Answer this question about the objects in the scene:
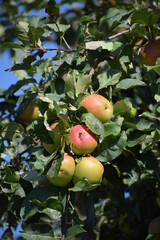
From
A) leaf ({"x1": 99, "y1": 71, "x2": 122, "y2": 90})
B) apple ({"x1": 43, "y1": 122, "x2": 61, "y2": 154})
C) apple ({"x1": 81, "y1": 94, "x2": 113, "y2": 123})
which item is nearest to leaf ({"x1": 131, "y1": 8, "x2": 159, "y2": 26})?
leaf ({"x1": 99, "y1": 71, "x2": 122, "y2": 90})

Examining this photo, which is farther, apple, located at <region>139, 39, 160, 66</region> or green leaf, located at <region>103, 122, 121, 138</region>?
apple, located at <region>139, 39, 160, 66</region>

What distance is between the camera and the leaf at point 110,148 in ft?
3.77

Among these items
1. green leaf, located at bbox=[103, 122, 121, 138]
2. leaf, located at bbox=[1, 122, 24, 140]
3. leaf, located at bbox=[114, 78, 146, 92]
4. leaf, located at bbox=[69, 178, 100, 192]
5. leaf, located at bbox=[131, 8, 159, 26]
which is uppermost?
leaf, located at bbox=[131, 8, 159, 26]

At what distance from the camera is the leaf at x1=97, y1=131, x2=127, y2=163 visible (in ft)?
3.77

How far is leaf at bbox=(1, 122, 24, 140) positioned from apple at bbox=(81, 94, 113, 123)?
1.32ft

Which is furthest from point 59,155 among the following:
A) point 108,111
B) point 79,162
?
point 108,111

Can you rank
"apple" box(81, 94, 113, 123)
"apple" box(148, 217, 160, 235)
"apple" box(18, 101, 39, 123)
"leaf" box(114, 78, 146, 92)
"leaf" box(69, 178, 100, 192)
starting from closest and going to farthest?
"leaf" box(69, 178, 100, 192) → "apple" box(81, 94, 113, 123) → "leaf" box(114, 78, 146, 92) → "apple" box(148, 217, 160, 235) → "apple" box(18, 101, 39, 123)

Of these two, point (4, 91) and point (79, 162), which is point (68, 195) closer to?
point (79, 162)

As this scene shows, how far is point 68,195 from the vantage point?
112cm

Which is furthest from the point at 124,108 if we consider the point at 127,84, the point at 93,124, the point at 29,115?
the point at 29,115

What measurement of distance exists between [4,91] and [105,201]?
580mm

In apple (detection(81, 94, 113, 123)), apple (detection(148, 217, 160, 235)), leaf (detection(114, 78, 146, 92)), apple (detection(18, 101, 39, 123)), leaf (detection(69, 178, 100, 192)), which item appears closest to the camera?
leaf (detection(69, 178, 100, 192))

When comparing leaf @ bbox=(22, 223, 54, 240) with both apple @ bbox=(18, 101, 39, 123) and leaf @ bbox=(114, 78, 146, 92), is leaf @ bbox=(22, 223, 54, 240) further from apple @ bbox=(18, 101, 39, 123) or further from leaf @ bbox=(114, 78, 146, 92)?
apple @ bbox=(18, 101, 39, 123)

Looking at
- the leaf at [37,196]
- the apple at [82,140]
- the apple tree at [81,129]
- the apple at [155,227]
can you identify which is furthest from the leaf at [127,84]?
the apple at [155,227]
